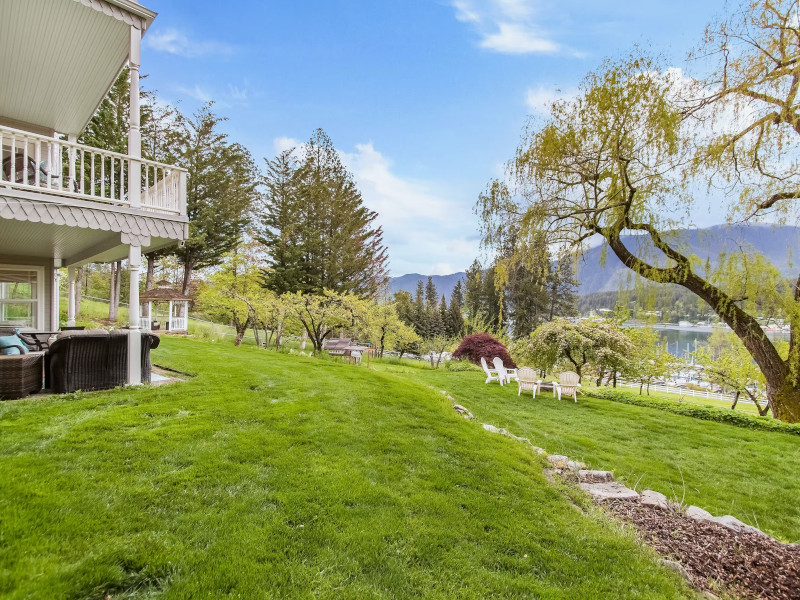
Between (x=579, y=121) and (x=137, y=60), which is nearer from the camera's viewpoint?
(x=137, y=60)

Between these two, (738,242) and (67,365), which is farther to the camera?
(738,242)

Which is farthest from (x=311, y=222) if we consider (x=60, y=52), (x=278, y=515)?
(x=278, y=515)

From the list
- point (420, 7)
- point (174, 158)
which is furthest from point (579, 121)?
point (174, 158)

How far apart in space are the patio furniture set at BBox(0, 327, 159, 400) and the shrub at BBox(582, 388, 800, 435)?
11486 millimetres

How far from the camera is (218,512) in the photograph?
8.31 feet

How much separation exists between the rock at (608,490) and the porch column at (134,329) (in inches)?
245

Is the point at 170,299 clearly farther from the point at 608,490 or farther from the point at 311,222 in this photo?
the point at 608,490

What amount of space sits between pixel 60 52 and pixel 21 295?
5.58 meters

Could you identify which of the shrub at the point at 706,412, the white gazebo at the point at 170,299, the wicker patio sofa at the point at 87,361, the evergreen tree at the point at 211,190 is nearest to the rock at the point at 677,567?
the wicker patio sofa at the point at 87,361

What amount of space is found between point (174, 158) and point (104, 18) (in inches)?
697

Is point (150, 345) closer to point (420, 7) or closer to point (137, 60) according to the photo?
point (137, 60)

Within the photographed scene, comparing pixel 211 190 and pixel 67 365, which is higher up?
pixel 211 190

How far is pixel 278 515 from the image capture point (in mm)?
2576

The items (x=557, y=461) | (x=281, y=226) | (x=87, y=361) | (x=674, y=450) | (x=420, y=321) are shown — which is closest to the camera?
(x=557, y=461)
